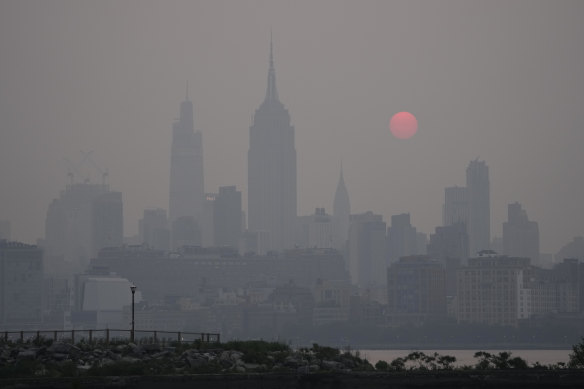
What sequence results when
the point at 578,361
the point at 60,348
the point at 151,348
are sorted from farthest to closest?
the point at 578,361
the point at 151,348
the point at 60,348

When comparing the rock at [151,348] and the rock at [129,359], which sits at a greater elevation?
the rock at [151,348]

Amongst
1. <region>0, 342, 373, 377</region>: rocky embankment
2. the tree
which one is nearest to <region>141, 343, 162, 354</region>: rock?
<region>0, 342, 373, 377</region>: rocky embankment

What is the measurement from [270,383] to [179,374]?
12.5 ft

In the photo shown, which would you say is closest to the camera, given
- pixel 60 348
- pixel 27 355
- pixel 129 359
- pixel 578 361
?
pixel 129 359

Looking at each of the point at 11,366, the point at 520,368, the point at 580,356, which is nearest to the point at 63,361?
the point at 11,366

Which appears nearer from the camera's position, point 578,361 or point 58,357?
point 58,357

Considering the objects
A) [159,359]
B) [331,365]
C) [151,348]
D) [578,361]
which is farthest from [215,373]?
[578,361]

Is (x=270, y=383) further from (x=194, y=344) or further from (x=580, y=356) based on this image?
(x=580, y=356)

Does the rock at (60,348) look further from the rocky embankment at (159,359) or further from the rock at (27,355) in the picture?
the rock at (27,355)

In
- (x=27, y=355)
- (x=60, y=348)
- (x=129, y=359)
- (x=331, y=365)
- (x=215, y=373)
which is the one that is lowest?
(x=215, y=373)

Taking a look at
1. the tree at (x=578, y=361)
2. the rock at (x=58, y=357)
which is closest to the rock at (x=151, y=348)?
the rock at (x=58, y=357)

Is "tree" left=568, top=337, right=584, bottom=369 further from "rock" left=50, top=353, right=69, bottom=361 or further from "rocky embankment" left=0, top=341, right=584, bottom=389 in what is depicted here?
"rock" left=50, top=353, right=69, bottom=361

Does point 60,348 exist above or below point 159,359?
above

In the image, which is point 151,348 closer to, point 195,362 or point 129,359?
point 129,359
